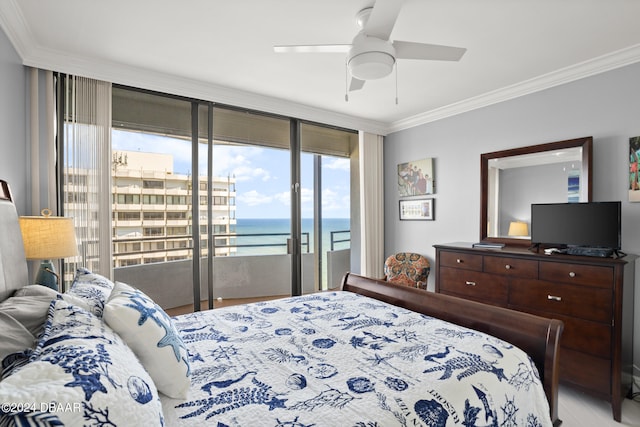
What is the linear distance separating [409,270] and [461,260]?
0.84 metres

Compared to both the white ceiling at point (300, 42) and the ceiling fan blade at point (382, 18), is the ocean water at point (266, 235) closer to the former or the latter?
the white ceiling at point (300, 42)

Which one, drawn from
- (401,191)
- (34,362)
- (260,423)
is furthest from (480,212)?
(34,362)

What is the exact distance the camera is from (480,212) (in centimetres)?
336

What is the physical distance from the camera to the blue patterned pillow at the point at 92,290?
120 cm

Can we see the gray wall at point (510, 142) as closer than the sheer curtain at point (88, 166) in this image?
Yes

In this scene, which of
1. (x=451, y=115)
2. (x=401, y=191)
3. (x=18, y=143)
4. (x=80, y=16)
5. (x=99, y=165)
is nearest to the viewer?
(x=80, y=16)

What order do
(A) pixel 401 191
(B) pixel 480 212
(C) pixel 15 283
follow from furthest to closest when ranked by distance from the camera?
(A) pixel 401 191 → (B) pixel 480 212 → (C) pixel 15 283

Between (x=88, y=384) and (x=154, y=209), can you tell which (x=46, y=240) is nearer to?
(x=154, y=209)

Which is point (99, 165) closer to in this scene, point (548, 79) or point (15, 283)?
point (15, 283)

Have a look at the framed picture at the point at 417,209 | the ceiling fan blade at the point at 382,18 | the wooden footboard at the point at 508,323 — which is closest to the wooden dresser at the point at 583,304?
the wooden footboard at the point at 508,323

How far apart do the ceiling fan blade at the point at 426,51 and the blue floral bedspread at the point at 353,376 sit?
149 centimetres

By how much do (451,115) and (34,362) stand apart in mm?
3937

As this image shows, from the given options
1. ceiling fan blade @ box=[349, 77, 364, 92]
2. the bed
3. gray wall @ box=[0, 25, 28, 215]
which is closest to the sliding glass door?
gray wall @ box=[0, 25, 28, 215]

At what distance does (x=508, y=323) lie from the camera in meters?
1.56
